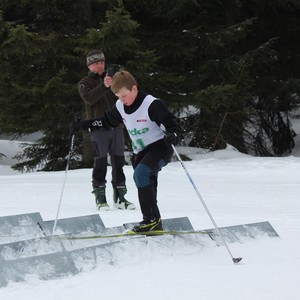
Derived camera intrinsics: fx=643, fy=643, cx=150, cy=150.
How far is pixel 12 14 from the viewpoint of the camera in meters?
17.3

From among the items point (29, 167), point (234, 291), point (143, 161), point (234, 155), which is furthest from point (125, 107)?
point (29, 167)

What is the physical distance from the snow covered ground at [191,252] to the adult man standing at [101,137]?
30 cm

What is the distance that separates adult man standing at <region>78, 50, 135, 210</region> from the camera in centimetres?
741

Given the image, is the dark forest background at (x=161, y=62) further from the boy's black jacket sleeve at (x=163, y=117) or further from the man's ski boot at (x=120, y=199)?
the boy's black jacket sleeve at (x=163, y=117)

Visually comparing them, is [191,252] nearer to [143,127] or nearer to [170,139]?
[170,139]

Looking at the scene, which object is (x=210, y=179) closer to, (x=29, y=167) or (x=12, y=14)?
(x=29, y=167)

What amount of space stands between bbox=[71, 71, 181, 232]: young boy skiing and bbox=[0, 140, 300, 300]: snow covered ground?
0.46 m

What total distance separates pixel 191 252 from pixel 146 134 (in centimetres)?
108

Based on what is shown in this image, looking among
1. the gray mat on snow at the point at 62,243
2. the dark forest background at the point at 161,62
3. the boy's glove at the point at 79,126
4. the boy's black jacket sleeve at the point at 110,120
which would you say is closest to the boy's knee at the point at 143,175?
the gray mat on snow at the point at 62,243

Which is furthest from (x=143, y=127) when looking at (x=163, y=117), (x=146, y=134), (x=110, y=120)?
(x=110, y=120)


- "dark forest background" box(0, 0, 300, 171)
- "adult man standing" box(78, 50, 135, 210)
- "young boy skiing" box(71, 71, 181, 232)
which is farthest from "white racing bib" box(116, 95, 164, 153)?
"dark forest background" box(0, 0, 300, 171)

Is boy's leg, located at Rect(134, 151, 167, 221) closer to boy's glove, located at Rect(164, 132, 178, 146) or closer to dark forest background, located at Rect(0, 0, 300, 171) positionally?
boy's glove, located at Rect(164, 132, 178, 146)

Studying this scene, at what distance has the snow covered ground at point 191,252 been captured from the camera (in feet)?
12.7

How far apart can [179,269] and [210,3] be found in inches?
562
